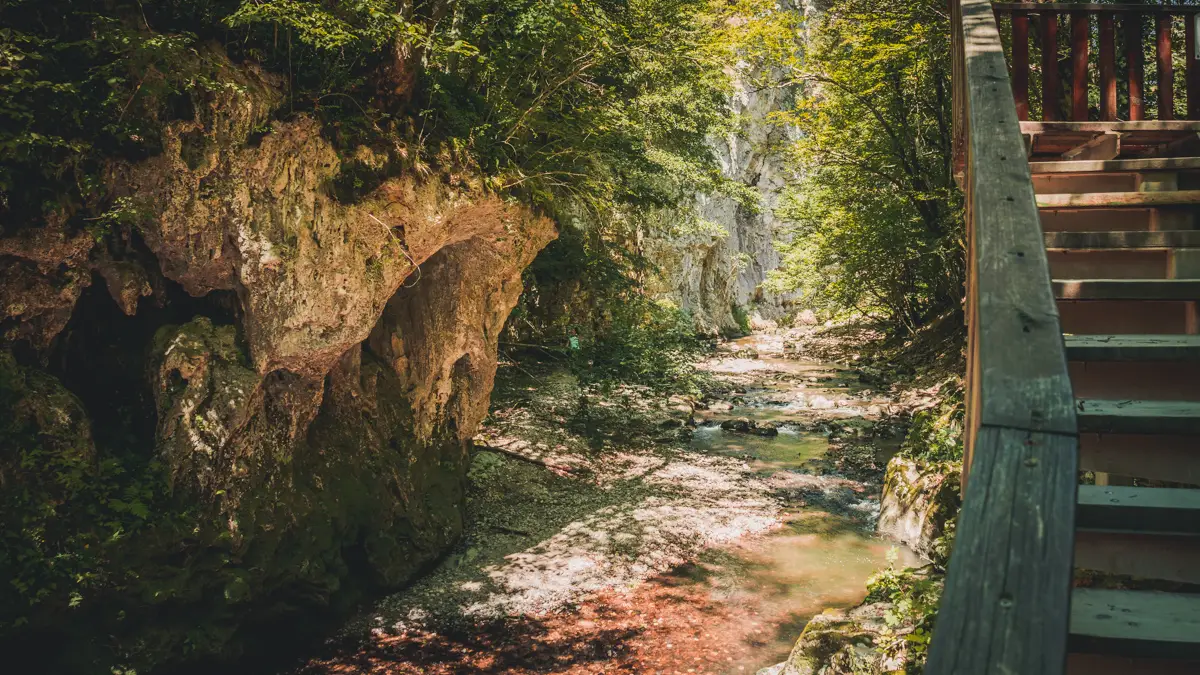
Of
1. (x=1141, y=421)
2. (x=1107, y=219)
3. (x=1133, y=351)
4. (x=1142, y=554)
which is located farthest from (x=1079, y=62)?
(x=1142, y=554)

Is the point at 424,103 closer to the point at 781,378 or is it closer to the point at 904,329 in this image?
the point at 781,378

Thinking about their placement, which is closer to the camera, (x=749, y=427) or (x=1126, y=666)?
(x=1126, y=666)

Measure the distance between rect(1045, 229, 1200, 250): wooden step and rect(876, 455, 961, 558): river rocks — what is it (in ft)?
16.1

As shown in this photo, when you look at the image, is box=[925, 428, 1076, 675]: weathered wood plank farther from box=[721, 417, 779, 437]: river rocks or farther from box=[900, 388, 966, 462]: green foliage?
box=[721, 417, 779, 437]: river rocks

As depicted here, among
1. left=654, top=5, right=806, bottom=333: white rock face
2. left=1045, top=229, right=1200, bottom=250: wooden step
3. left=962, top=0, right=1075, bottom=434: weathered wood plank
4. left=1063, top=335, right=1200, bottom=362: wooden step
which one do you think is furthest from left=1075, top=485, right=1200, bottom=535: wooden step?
left=654, top=5, right=806, bottom=333: white rock face

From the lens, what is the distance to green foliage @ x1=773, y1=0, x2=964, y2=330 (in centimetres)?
1347

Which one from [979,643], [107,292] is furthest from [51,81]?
[979,643]

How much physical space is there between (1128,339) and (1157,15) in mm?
3117

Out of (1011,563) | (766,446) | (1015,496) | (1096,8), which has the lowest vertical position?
(766,446)

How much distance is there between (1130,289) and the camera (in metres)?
2.71

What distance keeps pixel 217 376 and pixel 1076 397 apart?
6279mm

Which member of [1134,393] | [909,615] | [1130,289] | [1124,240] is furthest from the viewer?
[909,615]

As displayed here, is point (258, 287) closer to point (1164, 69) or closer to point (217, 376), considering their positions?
point (217, 376)

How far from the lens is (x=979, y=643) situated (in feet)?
3.68
